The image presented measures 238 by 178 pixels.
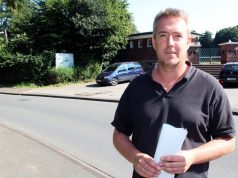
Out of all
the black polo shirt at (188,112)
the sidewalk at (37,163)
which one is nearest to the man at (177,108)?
the black polo shirt at (188,112)

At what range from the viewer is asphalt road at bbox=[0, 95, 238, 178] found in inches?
294

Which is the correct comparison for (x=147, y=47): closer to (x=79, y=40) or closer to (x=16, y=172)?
(x=79, y=40)

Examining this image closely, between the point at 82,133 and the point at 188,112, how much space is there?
350 inches

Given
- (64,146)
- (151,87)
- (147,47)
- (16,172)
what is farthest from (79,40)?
(151,87)

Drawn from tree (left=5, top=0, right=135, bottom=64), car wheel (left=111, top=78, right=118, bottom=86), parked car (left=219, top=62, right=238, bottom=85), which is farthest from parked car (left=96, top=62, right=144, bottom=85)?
parked car (left=219, top=62, right=238, bottom=85)

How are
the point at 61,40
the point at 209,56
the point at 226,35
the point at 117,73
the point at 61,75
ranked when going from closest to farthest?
the point at 117,73 < the point at 61,75 < the point at 209,56 < the point at 61,40 < the point at 226,35

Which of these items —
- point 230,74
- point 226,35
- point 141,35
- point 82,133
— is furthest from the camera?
point 226,35

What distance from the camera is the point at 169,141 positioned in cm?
240

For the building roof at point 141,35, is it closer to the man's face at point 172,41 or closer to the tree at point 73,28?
the tree at point 73,28

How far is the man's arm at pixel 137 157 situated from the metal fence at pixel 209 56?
32663 mm

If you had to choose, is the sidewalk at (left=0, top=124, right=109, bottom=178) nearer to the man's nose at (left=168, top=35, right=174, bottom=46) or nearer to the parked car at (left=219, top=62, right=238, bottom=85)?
the man's nose at (left=168, top=35, right=174, bottom=46)

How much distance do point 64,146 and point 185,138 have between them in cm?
738

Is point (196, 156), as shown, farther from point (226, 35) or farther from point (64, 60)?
point (226, 35)

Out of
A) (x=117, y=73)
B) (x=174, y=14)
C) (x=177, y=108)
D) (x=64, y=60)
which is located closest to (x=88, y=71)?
(x=64, y=60)
